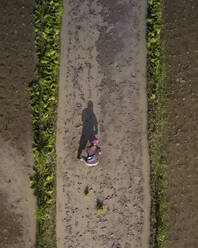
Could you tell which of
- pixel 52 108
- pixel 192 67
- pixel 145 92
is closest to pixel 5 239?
pixel 52 108

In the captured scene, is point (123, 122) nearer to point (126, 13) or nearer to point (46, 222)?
point (126, 13)

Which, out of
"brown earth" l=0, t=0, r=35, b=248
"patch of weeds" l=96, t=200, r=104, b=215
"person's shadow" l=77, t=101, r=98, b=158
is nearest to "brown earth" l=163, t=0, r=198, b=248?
"patch of weeds" l=96, t=200, r=104, b=215

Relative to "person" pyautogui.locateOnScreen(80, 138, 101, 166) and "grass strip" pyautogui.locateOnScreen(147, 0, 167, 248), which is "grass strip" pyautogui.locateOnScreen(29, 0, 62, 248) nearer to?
"person" pyautogui.locateOnScreen(80, 138, 101, 166)

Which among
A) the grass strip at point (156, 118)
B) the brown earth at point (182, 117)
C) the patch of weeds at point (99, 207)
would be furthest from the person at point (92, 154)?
the brown earth at point (182, 117)

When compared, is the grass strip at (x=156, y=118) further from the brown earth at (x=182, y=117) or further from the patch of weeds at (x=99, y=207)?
the patch of weeds at (x=99, y=207)

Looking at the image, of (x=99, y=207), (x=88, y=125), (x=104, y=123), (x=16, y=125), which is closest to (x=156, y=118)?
(x=104, y=123)

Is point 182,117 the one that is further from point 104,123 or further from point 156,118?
point 104,123
